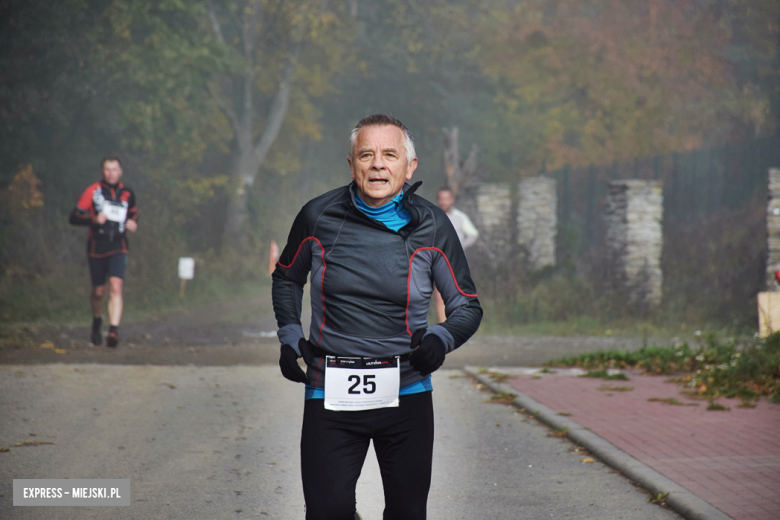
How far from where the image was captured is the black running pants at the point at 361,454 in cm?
358

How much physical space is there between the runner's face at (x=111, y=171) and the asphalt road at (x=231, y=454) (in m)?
2.79

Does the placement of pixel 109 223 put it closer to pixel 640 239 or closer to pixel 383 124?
pixel 383 124

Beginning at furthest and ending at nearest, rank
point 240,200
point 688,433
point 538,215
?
point 240,200 → point 538,215 → point 688,433

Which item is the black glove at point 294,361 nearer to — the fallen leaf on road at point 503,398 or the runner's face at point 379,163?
the runner's face at point 379,163

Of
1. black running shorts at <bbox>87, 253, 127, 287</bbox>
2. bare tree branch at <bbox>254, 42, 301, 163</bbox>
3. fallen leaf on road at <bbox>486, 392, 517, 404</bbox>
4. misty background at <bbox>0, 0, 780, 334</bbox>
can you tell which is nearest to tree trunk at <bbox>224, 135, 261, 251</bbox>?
misty background at <bbox>0, 0, 780, 334</bbox>

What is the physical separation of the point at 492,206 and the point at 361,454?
18725 millimetres

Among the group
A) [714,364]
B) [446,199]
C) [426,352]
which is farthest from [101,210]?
[426,352]

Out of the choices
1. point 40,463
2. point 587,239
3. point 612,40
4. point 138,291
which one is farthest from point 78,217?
point 612,40

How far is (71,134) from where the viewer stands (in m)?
24.8

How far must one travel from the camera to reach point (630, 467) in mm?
6148

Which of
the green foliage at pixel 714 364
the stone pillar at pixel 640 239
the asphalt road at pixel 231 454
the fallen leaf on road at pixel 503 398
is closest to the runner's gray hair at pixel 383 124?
the asphalt road at pixel 231 454

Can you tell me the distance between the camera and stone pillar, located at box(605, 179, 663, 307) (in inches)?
722

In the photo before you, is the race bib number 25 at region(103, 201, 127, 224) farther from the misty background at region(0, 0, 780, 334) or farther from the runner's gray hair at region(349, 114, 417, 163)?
the runner's gray hair at region(349, 114, 417, 163)

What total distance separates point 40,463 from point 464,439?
10.1 feet
